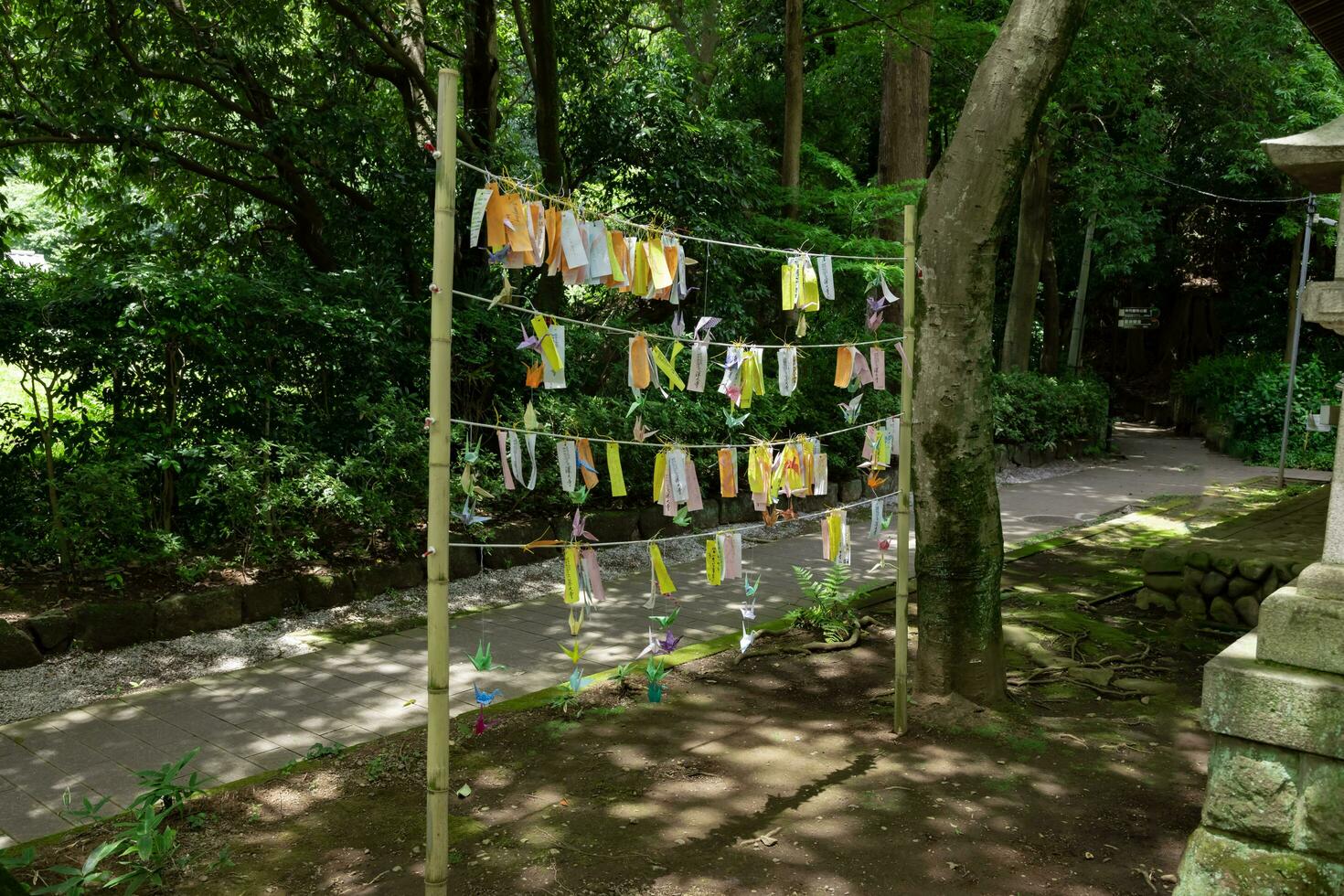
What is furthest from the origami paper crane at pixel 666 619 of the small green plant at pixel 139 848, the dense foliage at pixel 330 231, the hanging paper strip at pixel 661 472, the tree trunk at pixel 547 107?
the tree trunk at pixel 547 107

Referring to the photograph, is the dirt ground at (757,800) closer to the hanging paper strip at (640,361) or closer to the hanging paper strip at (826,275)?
the hanging paper strip at (640,361)

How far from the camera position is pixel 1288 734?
3146 mm

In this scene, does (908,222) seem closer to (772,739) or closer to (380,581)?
(772,739)

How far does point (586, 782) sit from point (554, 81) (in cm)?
716

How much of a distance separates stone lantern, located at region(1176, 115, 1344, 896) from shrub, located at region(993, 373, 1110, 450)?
12147 mm

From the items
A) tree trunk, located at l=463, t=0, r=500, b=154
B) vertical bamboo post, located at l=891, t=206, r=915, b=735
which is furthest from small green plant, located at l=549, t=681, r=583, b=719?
tree trunk, located at l=463, t=0, r=500, b=154

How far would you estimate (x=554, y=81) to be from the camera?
31.2 feet

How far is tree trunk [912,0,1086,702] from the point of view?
5031 millimetres

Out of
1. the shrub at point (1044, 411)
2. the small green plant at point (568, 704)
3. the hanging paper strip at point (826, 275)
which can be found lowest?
the small green plant at point (568, 704)

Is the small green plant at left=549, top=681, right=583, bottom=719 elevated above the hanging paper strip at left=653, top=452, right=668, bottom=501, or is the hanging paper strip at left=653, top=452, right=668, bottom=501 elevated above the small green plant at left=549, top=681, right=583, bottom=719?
the hanging paper strip at left=653, top=452, right=668, bottom=501

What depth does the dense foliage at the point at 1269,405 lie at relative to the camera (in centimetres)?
1752

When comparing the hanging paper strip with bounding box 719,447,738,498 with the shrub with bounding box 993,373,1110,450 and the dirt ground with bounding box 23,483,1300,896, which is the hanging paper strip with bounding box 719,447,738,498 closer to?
the dirt ground with bounding box 23,483,1300,896

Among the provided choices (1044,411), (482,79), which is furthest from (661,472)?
(1044,411)

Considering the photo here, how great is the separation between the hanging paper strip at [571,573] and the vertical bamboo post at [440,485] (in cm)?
60
